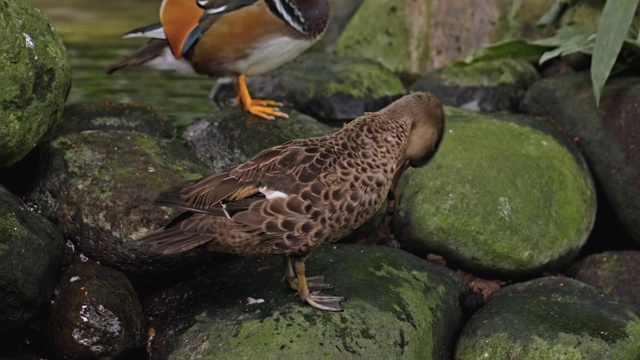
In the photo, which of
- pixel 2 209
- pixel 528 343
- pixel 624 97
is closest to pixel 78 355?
pixel 2 209

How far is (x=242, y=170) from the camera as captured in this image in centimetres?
350

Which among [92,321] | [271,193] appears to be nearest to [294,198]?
[271,193]

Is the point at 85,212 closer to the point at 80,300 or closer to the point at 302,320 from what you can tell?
the point at 80,300

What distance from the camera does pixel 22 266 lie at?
11.3 ft

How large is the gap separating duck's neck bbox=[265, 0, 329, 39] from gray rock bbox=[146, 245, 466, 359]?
1509 millimetres

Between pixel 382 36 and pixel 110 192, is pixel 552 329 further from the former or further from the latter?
pixel 382 36

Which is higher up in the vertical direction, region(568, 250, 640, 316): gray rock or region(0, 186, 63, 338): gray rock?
region(0, 186, 63, 338): gray rock

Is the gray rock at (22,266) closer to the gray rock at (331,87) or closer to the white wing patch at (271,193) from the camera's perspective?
the white wing patch at (271,193)

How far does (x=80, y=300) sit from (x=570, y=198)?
2676 millimetres

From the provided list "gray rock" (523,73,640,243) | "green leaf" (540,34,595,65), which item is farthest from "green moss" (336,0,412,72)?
"gray rock" (523,73,640,243)

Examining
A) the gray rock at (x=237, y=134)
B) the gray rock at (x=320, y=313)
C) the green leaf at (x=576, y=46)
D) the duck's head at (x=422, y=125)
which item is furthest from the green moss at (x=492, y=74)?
the duck's head at (x=422, y=125)

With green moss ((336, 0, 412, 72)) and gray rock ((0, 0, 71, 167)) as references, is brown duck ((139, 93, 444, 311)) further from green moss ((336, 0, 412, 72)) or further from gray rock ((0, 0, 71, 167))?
green moss ((336, 0, 412, 72))

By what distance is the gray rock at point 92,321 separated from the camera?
3508mm

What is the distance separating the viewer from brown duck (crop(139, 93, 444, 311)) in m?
3.35
